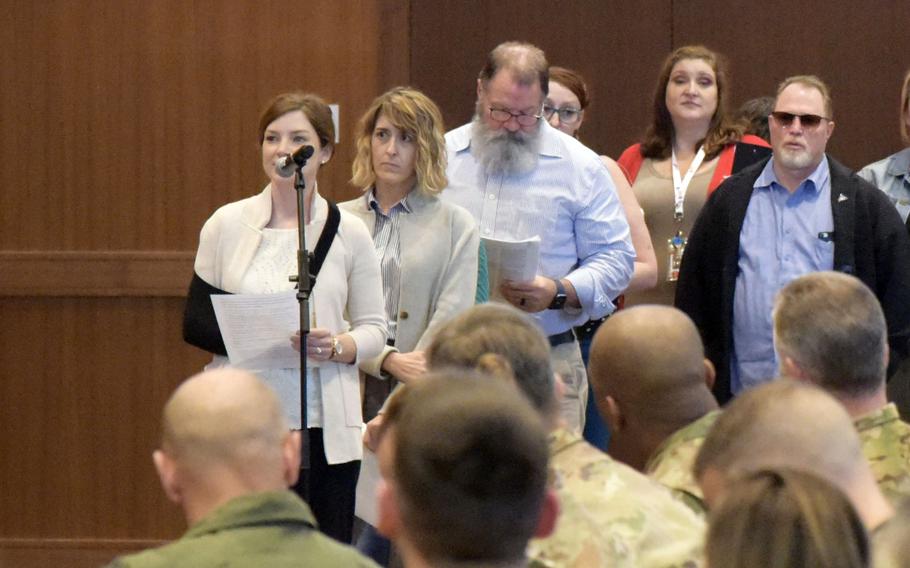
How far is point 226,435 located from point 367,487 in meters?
1.96

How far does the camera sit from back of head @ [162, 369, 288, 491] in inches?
86.3

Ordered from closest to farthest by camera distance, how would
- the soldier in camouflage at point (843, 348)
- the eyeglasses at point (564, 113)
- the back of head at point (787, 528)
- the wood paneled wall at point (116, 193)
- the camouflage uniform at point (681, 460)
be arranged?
1. the back of head at point (787, 528)
2. the camouflage uniform at point (681, 460)
3. the soldier in camouflage at point (843, 348)
4. the eyeglasses at point (564, 113)
5. the wood paneled wall at point (116, 193)

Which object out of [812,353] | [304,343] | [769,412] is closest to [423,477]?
[769,412]

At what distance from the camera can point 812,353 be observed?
9.19 feet

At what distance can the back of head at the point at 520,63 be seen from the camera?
4359 mm

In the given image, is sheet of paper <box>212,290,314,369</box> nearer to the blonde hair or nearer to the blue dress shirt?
the blonde hair

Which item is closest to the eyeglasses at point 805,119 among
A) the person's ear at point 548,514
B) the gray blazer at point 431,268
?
the gray blazer at point 431,268

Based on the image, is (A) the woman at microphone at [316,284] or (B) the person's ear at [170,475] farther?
(A) the woman at microphone at [316,284]

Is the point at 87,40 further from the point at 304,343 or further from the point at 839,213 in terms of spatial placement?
the point at 839,213

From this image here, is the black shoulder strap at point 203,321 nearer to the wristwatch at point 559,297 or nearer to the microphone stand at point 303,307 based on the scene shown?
the microphone stand at point 303,307

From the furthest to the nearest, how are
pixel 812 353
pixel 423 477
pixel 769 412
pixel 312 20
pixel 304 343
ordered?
1. pixel 312 20
2. pixel 304 343
3. pixel 812 353
4. pixel 769 412
5. pixel 423 477

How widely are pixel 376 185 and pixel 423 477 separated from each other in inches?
109

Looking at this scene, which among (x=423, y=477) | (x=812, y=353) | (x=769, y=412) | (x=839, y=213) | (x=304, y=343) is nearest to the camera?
(x=423, y=477)

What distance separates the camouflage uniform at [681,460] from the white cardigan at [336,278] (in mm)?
1369
